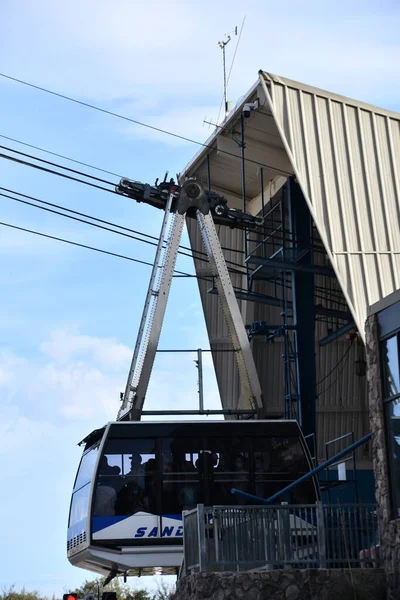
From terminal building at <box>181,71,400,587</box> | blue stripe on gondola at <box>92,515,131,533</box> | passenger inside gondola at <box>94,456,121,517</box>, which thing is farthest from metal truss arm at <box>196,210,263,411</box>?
blue stripe on gondola at <box>92,515,131,533</box>

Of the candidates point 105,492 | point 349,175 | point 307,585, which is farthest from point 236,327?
point 307,585

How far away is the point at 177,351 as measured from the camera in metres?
22.3

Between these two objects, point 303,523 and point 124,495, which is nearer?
point 303,523

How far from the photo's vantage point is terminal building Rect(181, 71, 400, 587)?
13242mm

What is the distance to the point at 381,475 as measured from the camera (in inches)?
515

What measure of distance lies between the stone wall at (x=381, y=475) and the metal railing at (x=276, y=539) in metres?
0.45

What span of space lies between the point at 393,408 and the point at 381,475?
2.85 ft

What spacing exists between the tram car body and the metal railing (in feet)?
16.2

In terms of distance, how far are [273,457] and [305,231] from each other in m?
9.34

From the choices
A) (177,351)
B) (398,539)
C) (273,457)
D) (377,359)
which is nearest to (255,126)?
(177,351)

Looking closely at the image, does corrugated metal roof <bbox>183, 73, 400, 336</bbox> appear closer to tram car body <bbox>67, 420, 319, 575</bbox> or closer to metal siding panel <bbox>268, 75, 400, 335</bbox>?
metal siding panel <bbox>268, 75, 400, 335</bbox>

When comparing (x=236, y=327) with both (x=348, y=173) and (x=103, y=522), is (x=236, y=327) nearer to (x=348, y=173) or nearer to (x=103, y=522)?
(x=348, y=173)

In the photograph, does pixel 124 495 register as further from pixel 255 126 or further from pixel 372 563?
pixel 255 126

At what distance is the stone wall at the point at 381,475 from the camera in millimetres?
12383
